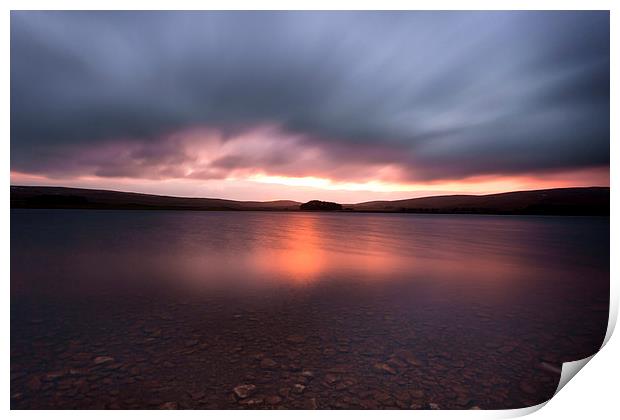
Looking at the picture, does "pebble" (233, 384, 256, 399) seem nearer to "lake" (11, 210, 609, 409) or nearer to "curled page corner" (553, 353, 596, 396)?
"lake" (11, 210, 609, 409)

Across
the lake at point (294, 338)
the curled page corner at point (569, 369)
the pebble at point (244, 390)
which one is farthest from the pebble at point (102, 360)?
the curled page corner at point (569, 369)

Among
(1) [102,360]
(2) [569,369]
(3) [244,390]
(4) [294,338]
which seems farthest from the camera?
(4) [294,338]

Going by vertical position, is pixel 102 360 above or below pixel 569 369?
above

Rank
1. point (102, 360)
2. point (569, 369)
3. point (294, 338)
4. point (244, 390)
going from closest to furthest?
point (244, 390), point (102, 360), point (569, 369), point (294, 338)

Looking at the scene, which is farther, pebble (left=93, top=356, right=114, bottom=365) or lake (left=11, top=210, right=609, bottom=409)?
pebble (left=93, top=356, right=114, bottom=365)

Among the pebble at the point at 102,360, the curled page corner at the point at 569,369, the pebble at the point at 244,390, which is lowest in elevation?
the curled page corner at the point at 569,369

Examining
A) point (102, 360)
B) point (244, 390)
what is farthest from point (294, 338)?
point (102, 360)

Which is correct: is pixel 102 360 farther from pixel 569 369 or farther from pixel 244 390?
pixel 569 369

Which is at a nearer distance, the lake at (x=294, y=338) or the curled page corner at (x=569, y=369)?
the lake at (x=294, y=338)

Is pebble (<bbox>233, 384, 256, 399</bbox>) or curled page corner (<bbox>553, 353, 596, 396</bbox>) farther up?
pebble (<bbox>233, 384, 256, 399</bbox>)

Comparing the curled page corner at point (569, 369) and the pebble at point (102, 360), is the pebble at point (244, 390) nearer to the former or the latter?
the pebble at point (102, 360)

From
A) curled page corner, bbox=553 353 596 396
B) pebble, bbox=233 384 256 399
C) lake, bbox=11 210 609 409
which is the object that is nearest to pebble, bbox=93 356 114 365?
lake, bbox=11 210 609 409
